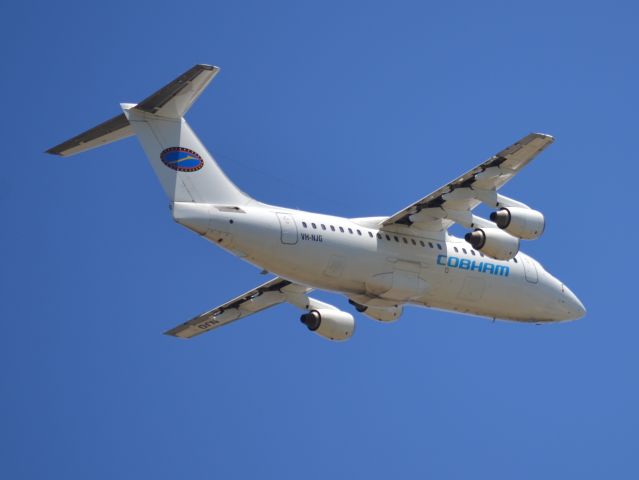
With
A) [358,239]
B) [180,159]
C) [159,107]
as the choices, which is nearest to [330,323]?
[358,239]

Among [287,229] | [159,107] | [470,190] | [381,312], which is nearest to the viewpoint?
[159,107]

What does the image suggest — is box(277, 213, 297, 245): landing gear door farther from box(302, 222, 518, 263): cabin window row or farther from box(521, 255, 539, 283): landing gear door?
box(521, 255, 539, 283): landing gear door

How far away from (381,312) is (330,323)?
1.11 metres

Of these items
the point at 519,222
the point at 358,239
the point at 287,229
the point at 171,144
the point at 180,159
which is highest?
the point at 171,144

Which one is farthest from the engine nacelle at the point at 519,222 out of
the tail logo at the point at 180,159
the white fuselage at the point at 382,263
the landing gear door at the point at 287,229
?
Result: the tail logo at the point at 180,159

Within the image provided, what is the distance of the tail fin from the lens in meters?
24.6

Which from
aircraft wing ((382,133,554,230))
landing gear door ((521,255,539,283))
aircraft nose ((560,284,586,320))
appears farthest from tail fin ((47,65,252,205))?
aircraft nose ((560,284,586,320))

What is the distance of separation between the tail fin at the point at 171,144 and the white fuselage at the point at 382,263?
1.23 feet

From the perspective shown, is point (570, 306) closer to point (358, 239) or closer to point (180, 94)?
point (358, 239)

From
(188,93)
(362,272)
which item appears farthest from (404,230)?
(188,93)

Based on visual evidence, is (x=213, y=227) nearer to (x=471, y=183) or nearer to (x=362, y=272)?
(x=362, y=272)

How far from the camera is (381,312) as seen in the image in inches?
1147

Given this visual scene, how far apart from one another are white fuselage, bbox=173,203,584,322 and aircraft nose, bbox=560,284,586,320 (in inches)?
0.9

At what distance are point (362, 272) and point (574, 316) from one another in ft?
20.2
